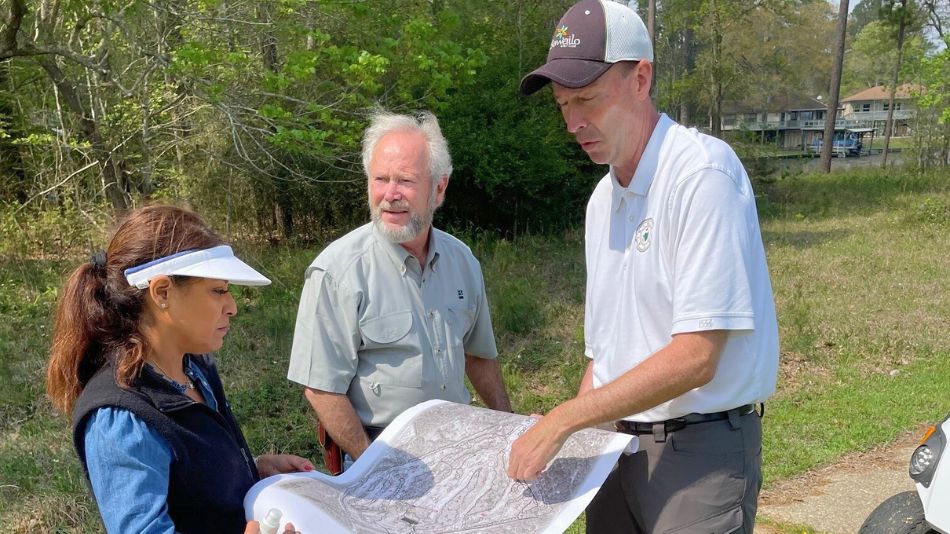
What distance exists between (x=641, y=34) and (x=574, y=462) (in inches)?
44.0

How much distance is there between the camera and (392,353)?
2854 mm

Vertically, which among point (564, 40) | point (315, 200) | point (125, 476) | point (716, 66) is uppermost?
point (716, 66)

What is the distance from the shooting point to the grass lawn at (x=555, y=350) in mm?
5547

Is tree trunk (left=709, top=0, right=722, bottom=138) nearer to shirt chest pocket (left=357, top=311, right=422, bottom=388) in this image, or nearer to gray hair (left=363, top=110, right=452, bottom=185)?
gray hair (left=363, top=110, right=452, bottom=185)

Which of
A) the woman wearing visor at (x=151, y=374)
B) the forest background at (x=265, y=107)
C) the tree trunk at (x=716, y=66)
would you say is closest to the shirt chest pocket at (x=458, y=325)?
the woman wearing visor at (x=151, y=374)

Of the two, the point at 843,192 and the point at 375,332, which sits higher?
the point at 375,332

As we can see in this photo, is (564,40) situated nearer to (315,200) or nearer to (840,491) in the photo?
(840,491)

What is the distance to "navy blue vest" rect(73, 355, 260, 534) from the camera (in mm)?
1808

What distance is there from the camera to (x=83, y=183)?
39.3 feet

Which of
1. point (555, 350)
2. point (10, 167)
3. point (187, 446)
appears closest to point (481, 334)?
point (187, 446)

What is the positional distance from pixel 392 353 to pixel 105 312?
1086mm

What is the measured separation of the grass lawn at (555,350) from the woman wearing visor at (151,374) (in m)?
2.80

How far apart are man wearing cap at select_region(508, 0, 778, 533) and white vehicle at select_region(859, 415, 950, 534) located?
125 cm

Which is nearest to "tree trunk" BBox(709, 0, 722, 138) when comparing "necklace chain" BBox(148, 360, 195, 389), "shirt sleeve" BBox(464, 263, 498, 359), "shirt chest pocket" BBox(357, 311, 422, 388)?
"shirt sleeve" BBox(464, 263, 498, 359)
